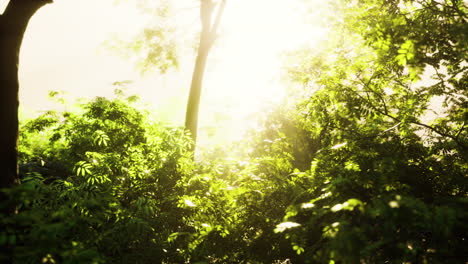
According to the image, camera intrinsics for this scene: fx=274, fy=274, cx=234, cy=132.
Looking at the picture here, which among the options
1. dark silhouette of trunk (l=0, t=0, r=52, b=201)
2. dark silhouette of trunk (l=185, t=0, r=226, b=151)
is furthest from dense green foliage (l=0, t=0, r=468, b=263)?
dark silhouette of trunk (l=185, t=0, r=226, b=151)

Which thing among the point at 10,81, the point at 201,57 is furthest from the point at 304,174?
the point at 201,57

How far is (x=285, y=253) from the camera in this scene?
3957mm

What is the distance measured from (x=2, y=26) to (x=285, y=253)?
15.2 feet

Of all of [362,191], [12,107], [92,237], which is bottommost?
[92,237]

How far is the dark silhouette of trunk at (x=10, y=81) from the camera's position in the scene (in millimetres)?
3160

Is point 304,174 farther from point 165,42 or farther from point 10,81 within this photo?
point 165,42

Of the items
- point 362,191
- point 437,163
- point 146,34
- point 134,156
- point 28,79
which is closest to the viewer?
point 362,191

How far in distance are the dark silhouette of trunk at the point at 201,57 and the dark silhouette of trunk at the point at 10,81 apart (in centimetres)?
647

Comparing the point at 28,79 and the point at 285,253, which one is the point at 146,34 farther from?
the point at 28,79

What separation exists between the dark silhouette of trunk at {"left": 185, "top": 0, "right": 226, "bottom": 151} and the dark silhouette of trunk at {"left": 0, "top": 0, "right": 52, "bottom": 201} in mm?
6466

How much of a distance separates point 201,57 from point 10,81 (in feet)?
24.5

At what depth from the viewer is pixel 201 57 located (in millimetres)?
10234

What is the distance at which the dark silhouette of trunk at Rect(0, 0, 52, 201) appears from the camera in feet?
10.4

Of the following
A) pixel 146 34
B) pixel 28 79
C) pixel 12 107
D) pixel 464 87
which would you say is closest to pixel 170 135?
pixel 12 107
